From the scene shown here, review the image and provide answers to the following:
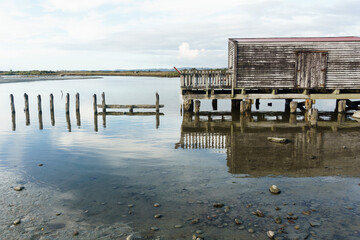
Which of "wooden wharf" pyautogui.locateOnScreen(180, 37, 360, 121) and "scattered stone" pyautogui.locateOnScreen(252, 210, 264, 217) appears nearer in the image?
"scattered stone" pyautogui.locateOnScreen(252, 210, 264, 217)

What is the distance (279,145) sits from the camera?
13.4 metres

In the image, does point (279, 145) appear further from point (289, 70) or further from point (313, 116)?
point (289, 70)

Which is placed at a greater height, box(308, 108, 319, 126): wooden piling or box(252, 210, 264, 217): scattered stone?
box(308, 108, 319, 126): wooden piling

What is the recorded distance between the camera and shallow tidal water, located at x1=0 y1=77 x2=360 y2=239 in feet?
21.1

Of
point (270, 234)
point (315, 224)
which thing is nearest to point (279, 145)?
point (315, 224)

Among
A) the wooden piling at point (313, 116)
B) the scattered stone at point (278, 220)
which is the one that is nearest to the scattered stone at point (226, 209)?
the scattered stone at point (278, 220)

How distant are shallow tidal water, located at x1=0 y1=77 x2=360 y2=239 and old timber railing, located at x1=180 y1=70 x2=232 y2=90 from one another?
6.41 meters

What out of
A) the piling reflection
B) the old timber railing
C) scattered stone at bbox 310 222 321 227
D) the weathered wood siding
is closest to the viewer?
scattered stone at bbox 310 222 321 227

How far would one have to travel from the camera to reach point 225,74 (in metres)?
22.5

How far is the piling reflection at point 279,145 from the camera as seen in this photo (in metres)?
10.2

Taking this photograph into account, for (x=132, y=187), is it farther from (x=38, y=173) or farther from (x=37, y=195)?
(x=38, y=173)

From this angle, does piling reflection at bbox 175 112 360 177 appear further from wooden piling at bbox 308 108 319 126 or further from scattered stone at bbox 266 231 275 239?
scattered stone at bbox 266 231 275 239

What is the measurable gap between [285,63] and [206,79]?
5.90 meters

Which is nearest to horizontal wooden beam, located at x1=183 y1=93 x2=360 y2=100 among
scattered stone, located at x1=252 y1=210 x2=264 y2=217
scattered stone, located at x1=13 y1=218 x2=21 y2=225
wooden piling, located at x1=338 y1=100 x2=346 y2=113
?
wooden piling, located at x1=338 y1=100 x2=346 y2=113
